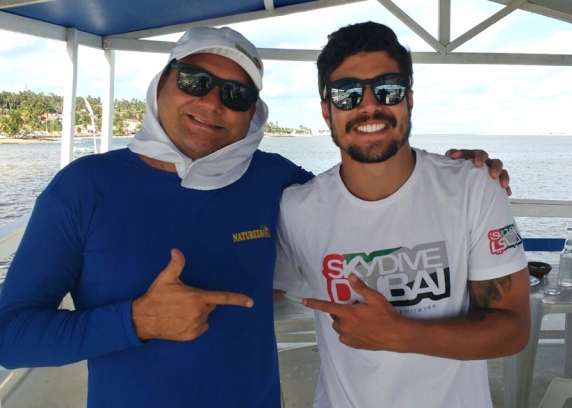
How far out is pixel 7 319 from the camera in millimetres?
1049

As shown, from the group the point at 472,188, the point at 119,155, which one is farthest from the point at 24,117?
the point at 472,188

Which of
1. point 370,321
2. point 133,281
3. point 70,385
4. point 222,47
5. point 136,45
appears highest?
point 136,45

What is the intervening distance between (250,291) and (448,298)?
21.7 inches

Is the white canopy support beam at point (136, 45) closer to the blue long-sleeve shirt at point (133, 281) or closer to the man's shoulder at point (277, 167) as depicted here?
the man's shoulder at point (277, 167)

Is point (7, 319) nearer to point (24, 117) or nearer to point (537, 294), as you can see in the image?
point (537, 294)

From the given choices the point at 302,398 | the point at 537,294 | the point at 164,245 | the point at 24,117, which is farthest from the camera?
the point at 24,117

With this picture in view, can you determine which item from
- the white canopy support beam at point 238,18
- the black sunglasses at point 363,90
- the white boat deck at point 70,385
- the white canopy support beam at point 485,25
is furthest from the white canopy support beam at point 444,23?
the black sunglasses at point 363,90

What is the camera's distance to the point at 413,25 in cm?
475

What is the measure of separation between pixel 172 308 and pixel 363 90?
2.66ft

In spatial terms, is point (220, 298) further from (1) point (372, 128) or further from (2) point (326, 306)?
(1) point (372, 128)

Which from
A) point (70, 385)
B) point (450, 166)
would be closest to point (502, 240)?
point (450, 166)

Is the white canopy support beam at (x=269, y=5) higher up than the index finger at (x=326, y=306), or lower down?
higher up

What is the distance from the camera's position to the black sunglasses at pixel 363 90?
4.34 ft

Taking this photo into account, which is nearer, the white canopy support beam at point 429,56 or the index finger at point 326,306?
the index finger at point 326,306
